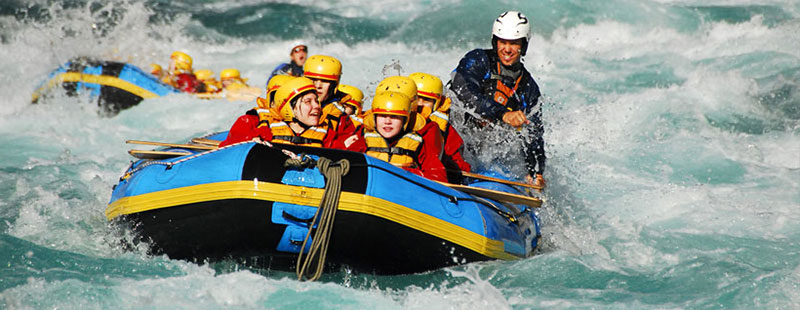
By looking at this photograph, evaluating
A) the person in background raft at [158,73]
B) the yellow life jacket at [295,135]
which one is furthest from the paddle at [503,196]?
the person in background raft at [158,73]

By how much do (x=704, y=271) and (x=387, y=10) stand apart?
11.4 m

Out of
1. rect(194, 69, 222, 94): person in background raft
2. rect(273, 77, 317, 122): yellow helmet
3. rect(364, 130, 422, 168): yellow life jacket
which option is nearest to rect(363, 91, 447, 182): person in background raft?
rect(364, 130, 422, 168): yellow life jacket

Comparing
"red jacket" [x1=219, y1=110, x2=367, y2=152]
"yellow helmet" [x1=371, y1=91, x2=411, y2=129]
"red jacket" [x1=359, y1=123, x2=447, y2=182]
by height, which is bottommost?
"red jacket" [x1=359, y1=123, x2=447, y2=182]

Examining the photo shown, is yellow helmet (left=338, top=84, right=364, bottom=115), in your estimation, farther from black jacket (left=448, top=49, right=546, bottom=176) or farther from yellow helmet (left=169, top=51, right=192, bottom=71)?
yellow helmet (left=169, top=51, right=192, bottom=71)

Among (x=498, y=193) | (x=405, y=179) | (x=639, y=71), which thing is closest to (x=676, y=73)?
(x=639, y=71)

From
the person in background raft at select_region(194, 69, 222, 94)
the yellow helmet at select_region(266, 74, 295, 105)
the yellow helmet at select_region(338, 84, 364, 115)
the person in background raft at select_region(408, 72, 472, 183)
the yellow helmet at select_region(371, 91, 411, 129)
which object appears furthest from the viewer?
the person in background raft at select_region(194, 69, 222, 94)

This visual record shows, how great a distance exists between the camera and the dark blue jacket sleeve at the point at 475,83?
6.66 metres

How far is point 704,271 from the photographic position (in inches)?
229

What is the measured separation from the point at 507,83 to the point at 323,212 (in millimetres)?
2754

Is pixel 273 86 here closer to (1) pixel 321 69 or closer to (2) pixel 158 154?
(1) pixel 321 69

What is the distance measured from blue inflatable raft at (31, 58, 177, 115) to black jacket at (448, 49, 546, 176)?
6.09 meters

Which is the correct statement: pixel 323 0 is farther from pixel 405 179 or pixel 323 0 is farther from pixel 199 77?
pixel 405 179

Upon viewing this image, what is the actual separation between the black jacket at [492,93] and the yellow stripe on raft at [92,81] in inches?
239

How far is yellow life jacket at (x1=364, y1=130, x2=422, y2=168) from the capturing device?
215 inches
